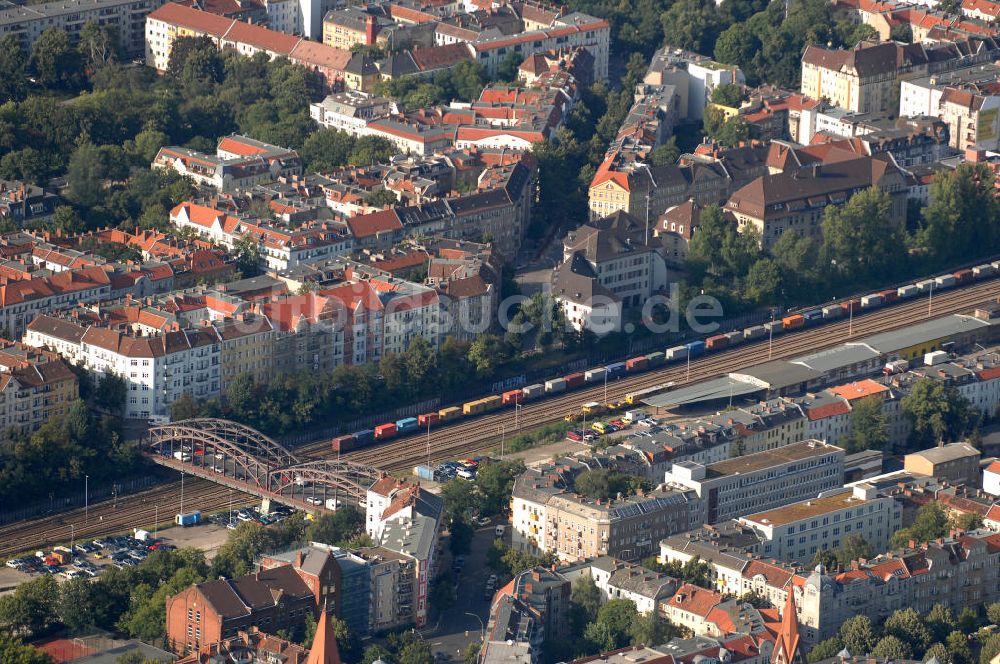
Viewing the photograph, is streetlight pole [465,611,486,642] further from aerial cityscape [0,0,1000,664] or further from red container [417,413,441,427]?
red container [417,413,441,427]

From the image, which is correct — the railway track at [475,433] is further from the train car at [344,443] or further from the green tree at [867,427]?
the green tree at [867,427]

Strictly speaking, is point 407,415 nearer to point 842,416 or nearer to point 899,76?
point 842,416

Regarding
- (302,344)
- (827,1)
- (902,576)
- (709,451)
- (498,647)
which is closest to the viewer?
(498,647)

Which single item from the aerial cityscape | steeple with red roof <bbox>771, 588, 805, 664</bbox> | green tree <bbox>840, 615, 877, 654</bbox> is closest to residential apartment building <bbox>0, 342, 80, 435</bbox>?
the aerial cityscape

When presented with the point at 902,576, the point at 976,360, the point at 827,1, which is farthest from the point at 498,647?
the point at 827,1

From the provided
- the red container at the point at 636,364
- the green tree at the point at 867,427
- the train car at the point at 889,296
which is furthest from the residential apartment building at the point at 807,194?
the green tree at the point at 867,427

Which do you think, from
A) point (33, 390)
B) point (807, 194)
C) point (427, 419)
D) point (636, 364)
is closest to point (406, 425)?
point (427, 419)
